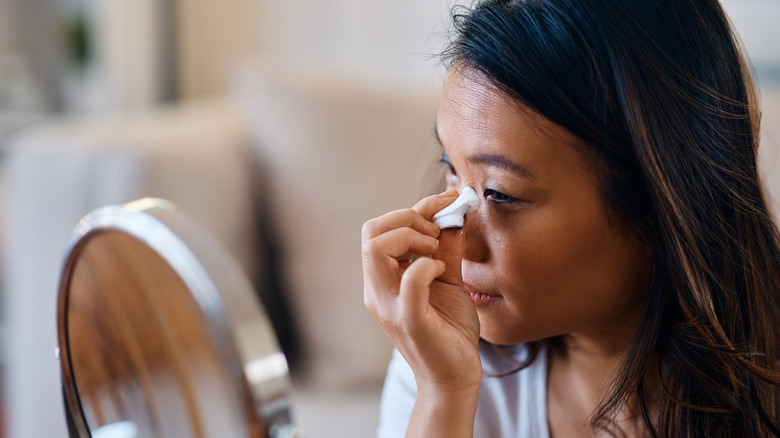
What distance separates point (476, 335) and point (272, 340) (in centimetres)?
19

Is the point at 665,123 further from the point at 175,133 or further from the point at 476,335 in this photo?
the point at 175,133

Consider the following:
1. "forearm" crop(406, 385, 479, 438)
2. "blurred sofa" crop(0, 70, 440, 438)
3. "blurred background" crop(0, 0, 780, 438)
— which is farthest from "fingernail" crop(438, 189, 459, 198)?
"blurred sofa" crop(0, 70, 440, 438)

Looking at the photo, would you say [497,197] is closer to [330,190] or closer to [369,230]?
[369,230]

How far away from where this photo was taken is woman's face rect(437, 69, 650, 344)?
53 cm

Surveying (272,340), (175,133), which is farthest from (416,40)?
(272,340)

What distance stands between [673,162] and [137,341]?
0.43 m

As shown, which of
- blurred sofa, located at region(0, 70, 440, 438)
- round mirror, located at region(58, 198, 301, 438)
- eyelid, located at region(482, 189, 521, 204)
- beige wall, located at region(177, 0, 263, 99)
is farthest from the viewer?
beige wall, located at region(177, 0, 263, 99)

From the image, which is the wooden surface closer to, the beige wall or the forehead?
the forehead

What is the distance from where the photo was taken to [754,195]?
578 millimetres

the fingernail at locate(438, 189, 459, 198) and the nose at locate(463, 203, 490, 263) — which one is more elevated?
the fingernail at locate(438, 189, 459, 198)

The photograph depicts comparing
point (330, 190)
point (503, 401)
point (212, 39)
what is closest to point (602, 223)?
point (503, 401)

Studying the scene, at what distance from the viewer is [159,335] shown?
57 centimetres

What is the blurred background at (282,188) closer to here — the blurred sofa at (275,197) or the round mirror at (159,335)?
the blurred sofa at (275,197)

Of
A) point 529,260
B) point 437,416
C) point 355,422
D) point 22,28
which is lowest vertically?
point 355,422
